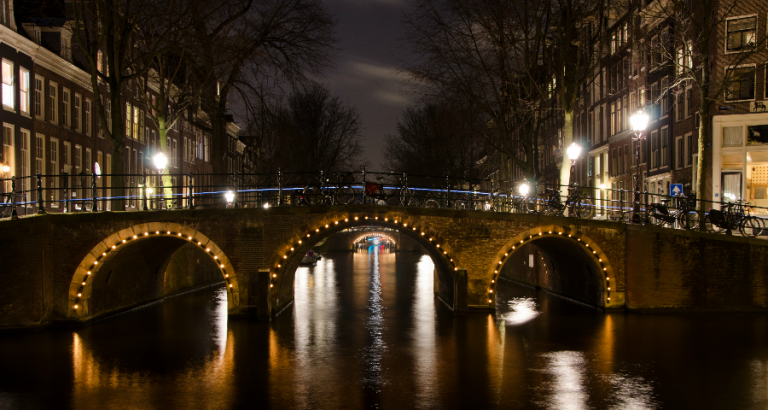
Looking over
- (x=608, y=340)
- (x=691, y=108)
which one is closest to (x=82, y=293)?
(x=608, y=340)

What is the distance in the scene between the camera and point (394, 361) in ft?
50.6

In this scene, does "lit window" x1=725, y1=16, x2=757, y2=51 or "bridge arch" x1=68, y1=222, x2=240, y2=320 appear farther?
"lit window" x1=725, y1=16, x2=757, y2=51

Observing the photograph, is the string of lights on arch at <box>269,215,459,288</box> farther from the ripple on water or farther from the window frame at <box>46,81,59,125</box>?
the window frame at <box>46,81,59,125</box>

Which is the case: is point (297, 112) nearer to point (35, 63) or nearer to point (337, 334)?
point (35, 63)

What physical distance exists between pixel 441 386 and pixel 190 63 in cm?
A: 1775

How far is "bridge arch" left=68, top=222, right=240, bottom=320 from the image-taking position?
20.5 m

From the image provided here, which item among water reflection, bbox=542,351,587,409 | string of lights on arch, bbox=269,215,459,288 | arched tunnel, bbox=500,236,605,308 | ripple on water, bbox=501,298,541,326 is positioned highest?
string of lights on arch, bbox=269,215,459,288

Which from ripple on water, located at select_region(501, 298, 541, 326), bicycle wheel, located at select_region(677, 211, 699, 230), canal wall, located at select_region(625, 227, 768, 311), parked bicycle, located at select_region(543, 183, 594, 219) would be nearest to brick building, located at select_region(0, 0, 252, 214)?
ripple on water, located at select_region(501, 298, 541, 326)

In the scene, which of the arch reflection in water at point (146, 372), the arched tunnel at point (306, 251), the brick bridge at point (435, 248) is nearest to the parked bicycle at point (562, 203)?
the brick bridge at point (435, 248)

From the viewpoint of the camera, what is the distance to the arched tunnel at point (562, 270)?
23781 mm

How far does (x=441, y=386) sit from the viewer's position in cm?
1303

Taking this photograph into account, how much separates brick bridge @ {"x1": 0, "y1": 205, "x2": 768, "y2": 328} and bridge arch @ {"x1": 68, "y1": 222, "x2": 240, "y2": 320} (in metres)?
0.03

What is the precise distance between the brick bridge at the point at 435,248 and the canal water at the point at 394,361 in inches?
34.3

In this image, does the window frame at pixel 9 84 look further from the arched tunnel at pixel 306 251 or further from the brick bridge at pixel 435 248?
the arched tunnel at pixel 306 251
